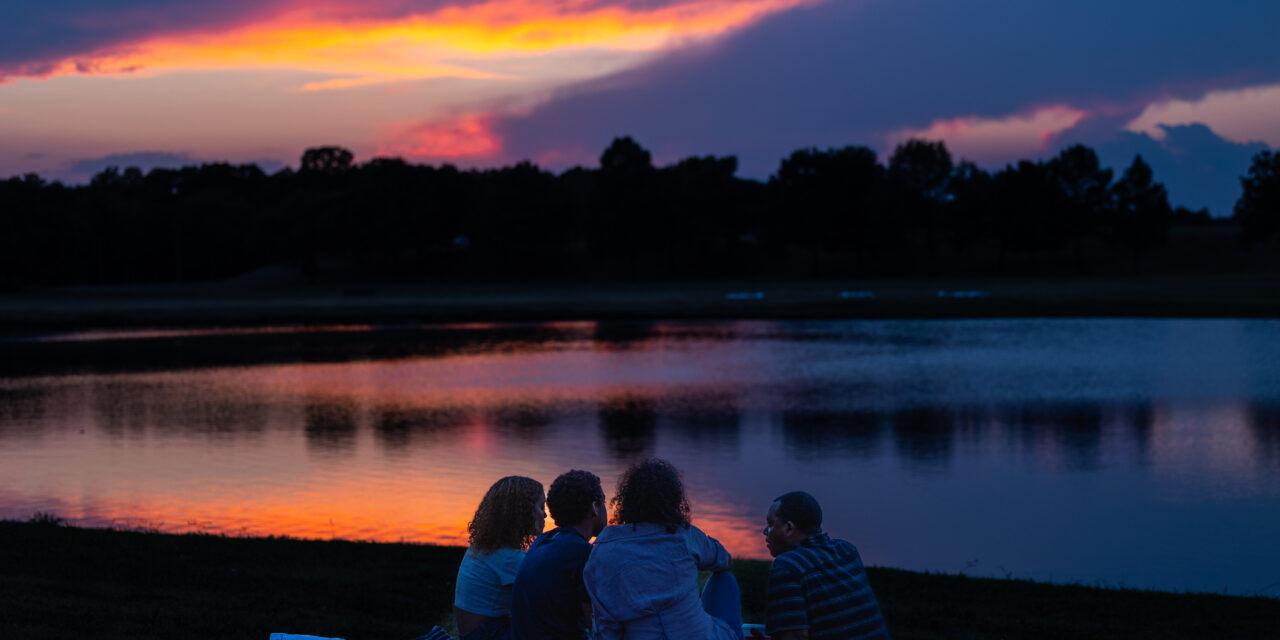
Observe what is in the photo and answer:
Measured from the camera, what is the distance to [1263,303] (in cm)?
5412

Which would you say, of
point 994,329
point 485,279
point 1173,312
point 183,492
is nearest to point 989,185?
point 485,279

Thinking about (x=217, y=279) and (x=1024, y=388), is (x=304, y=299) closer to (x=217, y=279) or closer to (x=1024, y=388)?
(x=217, y=279)

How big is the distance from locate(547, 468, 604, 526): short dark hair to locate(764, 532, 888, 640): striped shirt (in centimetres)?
92

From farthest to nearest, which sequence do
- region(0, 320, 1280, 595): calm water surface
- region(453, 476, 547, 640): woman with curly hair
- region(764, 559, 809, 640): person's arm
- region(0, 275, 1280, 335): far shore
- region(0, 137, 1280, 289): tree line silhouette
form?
region(0, 137, 1280, 289): tree line silhouette
region(0, 275, 1280, 335): far shore
region(0, 320, 1280, 595): calm water surface
region(453, 476, 547, 640): woman with curly hair
region(764, 559, 809, 640): person's arm

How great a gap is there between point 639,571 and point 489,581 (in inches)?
42.2

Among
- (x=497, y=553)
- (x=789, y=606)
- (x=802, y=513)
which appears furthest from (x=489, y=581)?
(x=802, y=513)

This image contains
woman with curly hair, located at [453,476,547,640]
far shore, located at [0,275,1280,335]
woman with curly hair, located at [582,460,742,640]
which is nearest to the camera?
woman with curly hair, located at [582,460,742,640]

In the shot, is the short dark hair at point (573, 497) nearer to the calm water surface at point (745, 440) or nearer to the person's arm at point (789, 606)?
the person's arm at point (789, 606)

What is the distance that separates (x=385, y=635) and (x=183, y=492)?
9.34m

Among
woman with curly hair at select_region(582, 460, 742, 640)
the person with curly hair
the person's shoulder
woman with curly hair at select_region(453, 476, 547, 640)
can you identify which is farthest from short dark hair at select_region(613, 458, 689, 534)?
woman with curly hair at select_region(453, 476, 547, 640)

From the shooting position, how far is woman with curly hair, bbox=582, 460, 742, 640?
5199 millimetres

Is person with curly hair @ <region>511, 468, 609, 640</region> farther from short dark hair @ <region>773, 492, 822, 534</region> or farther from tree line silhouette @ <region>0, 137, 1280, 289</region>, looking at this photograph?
tree line silhouette @ <region>0, 137, 1280, 289</region>

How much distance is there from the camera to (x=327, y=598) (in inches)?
376

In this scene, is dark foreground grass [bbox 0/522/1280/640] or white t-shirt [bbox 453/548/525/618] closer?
white t-shirt [bbox 453/548/525/618]
